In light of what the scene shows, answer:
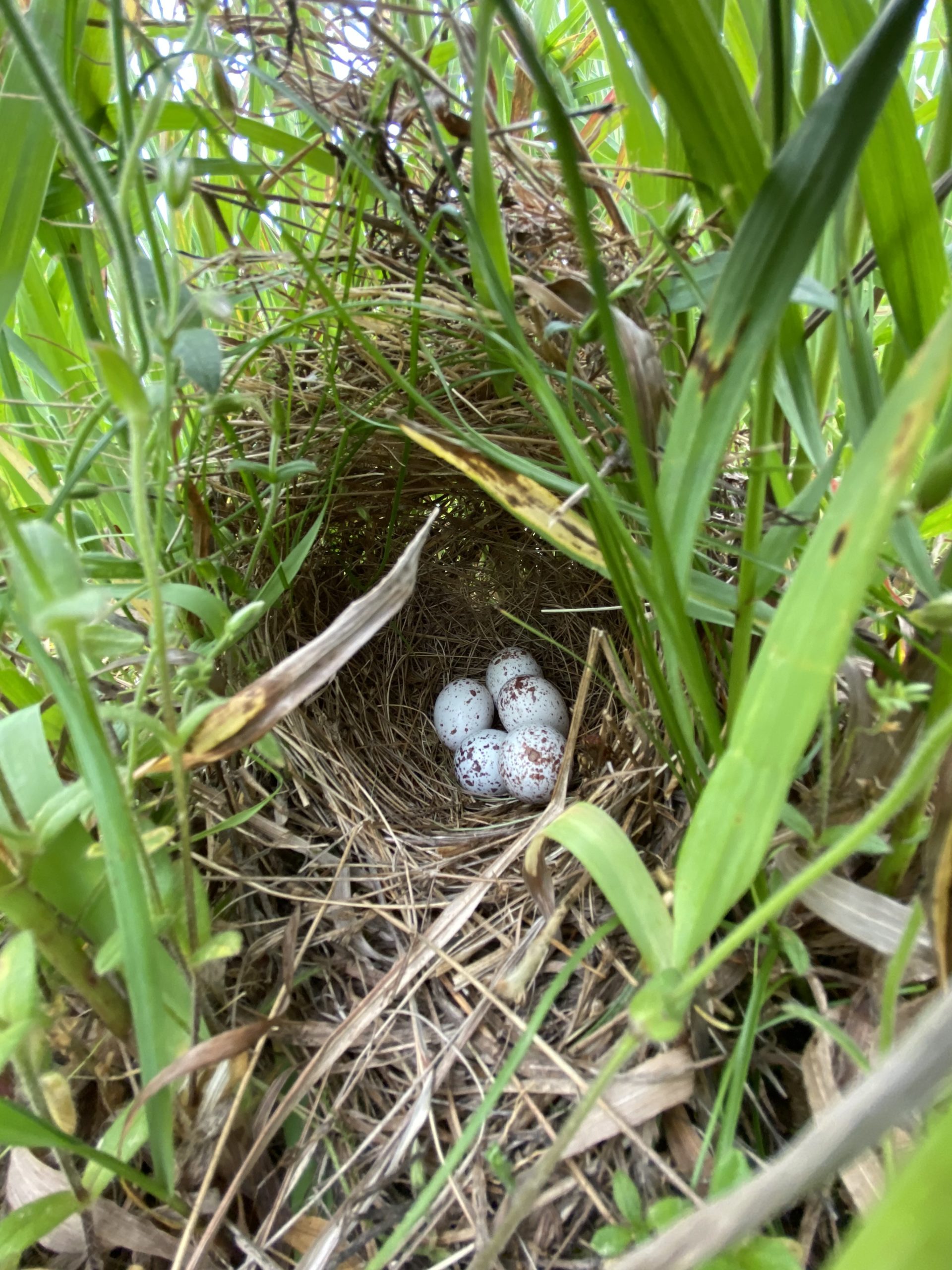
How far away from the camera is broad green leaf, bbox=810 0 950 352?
14.4 inches

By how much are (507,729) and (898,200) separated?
3.01 feet

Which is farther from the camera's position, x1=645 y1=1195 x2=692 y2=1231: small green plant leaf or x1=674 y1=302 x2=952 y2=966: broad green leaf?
x1=645 y1=1195 x2=692 y2=1231: small green plant leaf

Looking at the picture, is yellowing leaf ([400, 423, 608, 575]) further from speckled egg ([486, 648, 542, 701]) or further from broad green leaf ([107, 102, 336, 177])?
speckled egg ([486, 648, 542, 701])

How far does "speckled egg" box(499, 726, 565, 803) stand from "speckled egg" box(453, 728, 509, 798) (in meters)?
0.02

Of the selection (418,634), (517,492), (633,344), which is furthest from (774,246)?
(418,634)

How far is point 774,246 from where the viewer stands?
31cm

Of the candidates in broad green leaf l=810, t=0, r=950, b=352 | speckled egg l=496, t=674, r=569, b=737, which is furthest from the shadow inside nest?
broad green leaf l=810, t=0, r=950, b=352

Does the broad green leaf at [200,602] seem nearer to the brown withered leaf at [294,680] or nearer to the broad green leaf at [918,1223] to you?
the brown withered leaf at [294,680]

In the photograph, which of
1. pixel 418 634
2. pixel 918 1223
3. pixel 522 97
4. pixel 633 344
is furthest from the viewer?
pixel 418 634

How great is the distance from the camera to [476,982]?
507 mm

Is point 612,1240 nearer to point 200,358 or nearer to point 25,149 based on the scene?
point 200,358

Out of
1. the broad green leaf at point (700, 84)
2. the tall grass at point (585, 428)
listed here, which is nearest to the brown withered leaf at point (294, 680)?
the tall grass at point (585, 428)

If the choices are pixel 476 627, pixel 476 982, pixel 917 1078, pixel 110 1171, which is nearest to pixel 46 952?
pixel 110 1171

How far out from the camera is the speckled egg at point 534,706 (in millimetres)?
1126
